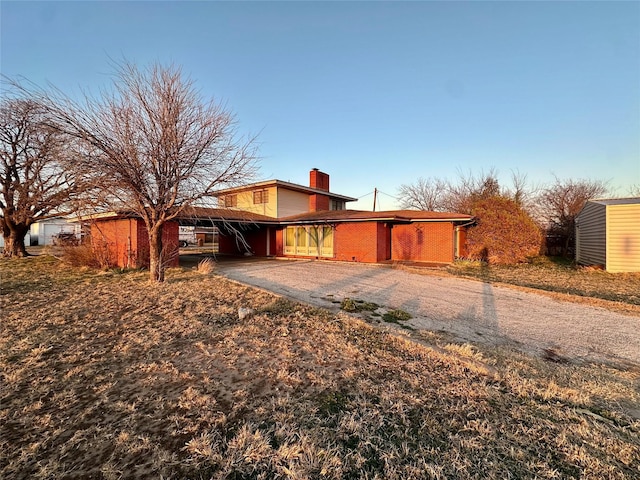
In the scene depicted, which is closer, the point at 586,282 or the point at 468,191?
the point at 586,282

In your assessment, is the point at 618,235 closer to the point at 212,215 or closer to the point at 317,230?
the point at 317,230

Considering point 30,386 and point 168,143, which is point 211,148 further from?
point 30,386

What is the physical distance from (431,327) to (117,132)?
8.74 m

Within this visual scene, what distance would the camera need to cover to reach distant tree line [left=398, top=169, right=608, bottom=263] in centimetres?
1482

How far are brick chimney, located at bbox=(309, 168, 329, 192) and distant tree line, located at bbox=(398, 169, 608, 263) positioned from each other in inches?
433

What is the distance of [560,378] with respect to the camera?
3.23m

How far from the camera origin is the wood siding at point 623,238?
1141cm

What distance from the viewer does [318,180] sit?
22.6 meters

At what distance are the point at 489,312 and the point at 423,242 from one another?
9792 millimetres

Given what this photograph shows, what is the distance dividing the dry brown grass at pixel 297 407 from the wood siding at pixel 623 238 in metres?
11.8

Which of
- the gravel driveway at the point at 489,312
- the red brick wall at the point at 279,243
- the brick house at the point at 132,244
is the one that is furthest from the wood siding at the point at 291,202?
the gravel driveway at the point at 489,312

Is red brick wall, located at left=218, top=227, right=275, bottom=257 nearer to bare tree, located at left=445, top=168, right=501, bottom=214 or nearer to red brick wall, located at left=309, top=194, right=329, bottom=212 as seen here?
red brick wall, located at left=309, top=194, right=329, bottom=212

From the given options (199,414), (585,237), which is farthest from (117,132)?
(585,237)

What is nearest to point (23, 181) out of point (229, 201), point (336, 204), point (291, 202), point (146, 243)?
point (146, 243)
